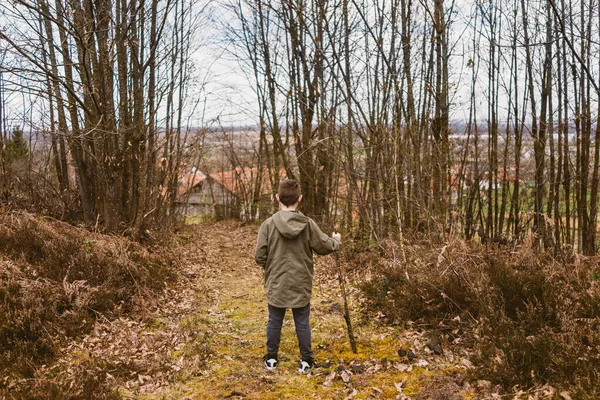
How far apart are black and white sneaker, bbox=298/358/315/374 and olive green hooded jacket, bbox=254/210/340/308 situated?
58 cm

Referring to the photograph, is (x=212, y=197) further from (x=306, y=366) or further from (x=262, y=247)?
(x=306, y=366)

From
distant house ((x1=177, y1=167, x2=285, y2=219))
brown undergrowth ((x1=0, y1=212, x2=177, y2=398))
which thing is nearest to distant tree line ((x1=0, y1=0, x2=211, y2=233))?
brown undergrowth ((x1=0, y1=212, x2=177, y2=398))

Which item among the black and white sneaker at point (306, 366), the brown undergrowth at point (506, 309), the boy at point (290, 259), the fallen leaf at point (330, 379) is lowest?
the fallen leaf at point (330, 379)

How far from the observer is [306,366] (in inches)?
169

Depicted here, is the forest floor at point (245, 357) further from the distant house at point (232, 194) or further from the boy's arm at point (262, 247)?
the distant house at point (232, 194)

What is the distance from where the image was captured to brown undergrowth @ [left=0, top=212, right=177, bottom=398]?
3.83 meters

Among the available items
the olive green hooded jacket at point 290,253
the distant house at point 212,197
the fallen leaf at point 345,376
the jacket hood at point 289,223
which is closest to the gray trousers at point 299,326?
the olive green hooded jacket at point 290,253

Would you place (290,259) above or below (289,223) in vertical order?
below

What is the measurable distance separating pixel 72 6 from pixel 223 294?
5231mm

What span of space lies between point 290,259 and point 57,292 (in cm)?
300

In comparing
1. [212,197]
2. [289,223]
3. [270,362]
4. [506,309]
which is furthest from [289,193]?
[212,197]

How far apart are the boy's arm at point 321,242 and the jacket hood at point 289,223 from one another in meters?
0.13

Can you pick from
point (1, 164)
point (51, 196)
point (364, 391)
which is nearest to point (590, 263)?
point (364, 391)

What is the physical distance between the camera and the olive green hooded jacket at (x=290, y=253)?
165 inches
